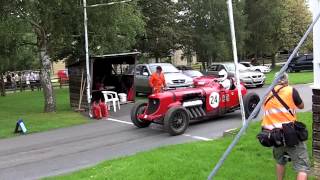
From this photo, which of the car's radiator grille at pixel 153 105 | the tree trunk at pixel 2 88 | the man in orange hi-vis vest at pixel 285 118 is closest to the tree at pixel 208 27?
the tree trunk at pixel 2 88

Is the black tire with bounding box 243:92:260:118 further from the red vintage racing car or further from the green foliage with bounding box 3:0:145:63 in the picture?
the green foliage with bounding box 3:0:145:63

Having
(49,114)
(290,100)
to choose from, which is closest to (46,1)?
(49,114)

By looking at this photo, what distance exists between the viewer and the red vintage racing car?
13367 mm

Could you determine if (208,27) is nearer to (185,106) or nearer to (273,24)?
(273,24)

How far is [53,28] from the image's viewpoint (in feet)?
65.9

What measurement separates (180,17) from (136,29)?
21688 millimetres

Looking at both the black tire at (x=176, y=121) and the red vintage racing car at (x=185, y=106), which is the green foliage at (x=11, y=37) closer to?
the red vintage racing car at (x=185, y=106)

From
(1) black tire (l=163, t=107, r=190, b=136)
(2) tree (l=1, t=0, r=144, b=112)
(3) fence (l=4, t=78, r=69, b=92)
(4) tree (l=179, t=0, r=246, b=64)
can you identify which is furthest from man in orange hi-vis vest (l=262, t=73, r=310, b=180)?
(4) tree (l=179, t=0, r=246, b=64)

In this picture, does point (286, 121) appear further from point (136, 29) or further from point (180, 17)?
point (180, 17)

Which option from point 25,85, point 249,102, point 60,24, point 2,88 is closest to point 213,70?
point 60,24

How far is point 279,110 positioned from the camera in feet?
20.5

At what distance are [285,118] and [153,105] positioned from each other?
7999 mm

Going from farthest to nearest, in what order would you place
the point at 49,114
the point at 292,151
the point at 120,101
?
the point at 120,101 → the point at 49,114 → the point at 292,151

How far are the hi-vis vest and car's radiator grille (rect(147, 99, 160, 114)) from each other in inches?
296
